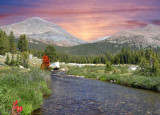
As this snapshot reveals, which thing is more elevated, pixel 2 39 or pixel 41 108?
pixel 2 39

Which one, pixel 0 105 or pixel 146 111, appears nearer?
pixel 0 105

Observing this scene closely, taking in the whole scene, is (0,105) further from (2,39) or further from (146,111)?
(2,39)

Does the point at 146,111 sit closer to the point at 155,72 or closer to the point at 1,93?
the point at 1,93

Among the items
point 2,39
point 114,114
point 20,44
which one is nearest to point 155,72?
point 114,114

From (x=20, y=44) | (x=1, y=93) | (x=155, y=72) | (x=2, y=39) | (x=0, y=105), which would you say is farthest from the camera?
(x=20, y=44)

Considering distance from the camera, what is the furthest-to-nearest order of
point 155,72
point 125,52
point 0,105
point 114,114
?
point 125,52
point 155,72
point 114,114
point 0,105

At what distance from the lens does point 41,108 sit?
50.3ft

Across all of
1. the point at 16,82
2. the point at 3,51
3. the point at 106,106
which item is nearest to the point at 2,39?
the point at 3,51

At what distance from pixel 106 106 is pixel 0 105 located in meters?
10.8

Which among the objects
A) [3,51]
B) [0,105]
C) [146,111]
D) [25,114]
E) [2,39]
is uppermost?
[2,39]

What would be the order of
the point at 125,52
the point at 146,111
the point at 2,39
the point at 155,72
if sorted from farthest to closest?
the point at 125,52 → the point at 2,39 → the point at 155,72 → the point at 146,111

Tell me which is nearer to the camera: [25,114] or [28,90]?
[25,114]

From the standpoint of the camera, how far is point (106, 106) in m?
17.4

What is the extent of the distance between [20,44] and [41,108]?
10778cm
